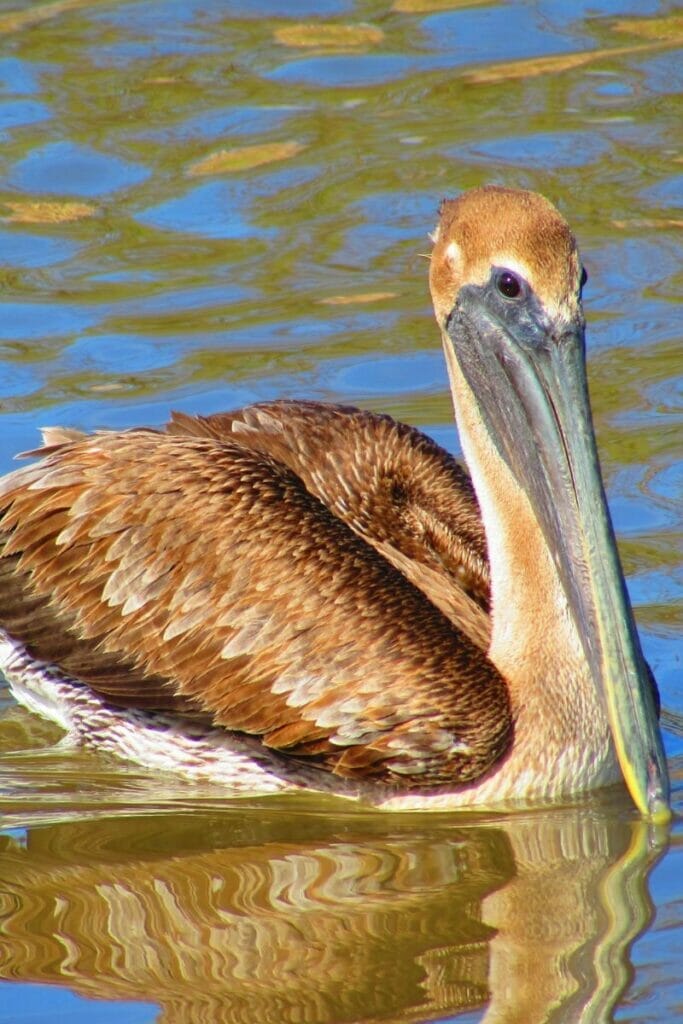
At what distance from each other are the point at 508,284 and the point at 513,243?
12cm

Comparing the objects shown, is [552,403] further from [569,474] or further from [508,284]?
[508,284]

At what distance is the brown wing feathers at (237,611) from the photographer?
17.8ft

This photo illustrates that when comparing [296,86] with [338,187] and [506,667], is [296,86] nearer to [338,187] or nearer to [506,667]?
[338,187]

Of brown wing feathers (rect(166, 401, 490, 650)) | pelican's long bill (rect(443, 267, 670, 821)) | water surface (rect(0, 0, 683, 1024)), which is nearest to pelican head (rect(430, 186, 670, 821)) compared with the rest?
pelican's long bill (rect(443, 267, 670, 821))

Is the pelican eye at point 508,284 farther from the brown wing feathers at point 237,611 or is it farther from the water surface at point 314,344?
the water surface at point 314,344

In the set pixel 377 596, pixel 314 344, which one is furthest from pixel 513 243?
pixel 314 344

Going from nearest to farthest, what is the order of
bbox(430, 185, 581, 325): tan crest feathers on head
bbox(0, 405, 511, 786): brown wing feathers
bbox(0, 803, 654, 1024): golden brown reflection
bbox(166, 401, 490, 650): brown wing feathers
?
bbox(0, 803, 654, 1024): golden brown reflection
bbox(430, 185, 581, 325): tan crest feathers on head
bbox(0, 405, 511, 786): brown wing feathers
bbox(166, 401, 490, 650): brown wing feathers

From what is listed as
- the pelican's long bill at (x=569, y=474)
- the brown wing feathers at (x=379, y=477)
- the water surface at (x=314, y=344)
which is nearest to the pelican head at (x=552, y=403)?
the pelican's long bill at (x=569, y=474)

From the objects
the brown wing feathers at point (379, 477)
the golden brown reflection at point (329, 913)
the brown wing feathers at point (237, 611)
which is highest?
the brown wing feathers at point (379, 477)

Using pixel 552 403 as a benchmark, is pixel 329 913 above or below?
below

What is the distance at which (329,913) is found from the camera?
483 cm

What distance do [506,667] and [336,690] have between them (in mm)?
496

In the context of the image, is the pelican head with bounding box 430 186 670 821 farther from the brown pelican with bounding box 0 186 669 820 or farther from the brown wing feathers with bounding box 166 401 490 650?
the brown wing feathers with bounding box 166 401 490 650

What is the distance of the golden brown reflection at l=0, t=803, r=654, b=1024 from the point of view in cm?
446
